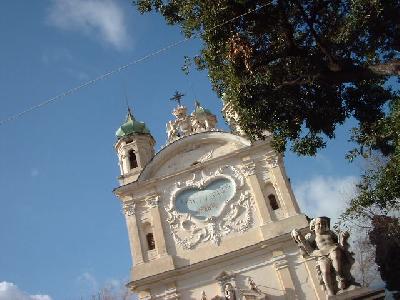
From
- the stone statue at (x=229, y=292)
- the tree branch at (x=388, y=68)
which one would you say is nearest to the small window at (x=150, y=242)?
the stone statue at (x=229, y=292)

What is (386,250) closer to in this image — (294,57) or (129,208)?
(129,208)

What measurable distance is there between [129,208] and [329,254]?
1616 centimetres

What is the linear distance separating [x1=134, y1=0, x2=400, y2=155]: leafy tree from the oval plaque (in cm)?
1058

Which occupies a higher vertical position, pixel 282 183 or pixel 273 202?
pixel 282 183

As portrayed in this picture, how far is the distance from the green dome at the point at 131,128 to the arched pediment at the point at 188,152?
3.29 meters

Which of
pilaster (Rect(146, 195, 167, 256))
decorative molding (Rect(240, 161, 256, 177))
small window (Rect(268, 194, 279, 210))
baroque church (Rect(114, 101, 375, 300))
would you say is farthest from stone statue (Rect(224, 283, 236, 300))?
decorative molding (Rect(240, 161, 256, 177))

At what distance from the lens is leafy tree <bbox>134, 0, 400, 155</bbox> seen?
34.7ft

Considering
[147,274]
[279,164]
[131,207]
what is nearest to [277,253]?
[279,164]

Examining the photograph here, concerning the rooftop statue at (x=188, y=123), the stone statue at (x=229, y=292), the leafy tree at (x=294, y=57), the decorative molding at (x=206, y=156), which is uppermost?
the rooftop statue at (x=188, y=123)

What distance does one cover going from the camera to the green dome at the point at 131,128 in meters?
27.2

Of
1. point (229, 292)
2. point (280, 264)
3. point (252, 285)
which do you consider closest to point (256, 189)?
point (280, 264)

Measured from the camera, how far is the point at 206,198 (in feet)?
75.9

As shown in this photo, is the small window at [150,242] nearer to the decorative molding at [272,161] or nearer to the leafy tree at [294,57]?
the decorative molding at [272,161]

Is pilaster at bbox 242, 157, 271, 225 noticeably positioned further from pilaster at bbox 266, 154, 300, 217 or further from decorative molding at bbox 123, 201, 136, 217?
decorative molding at bbox 123, 201, 136, 217
